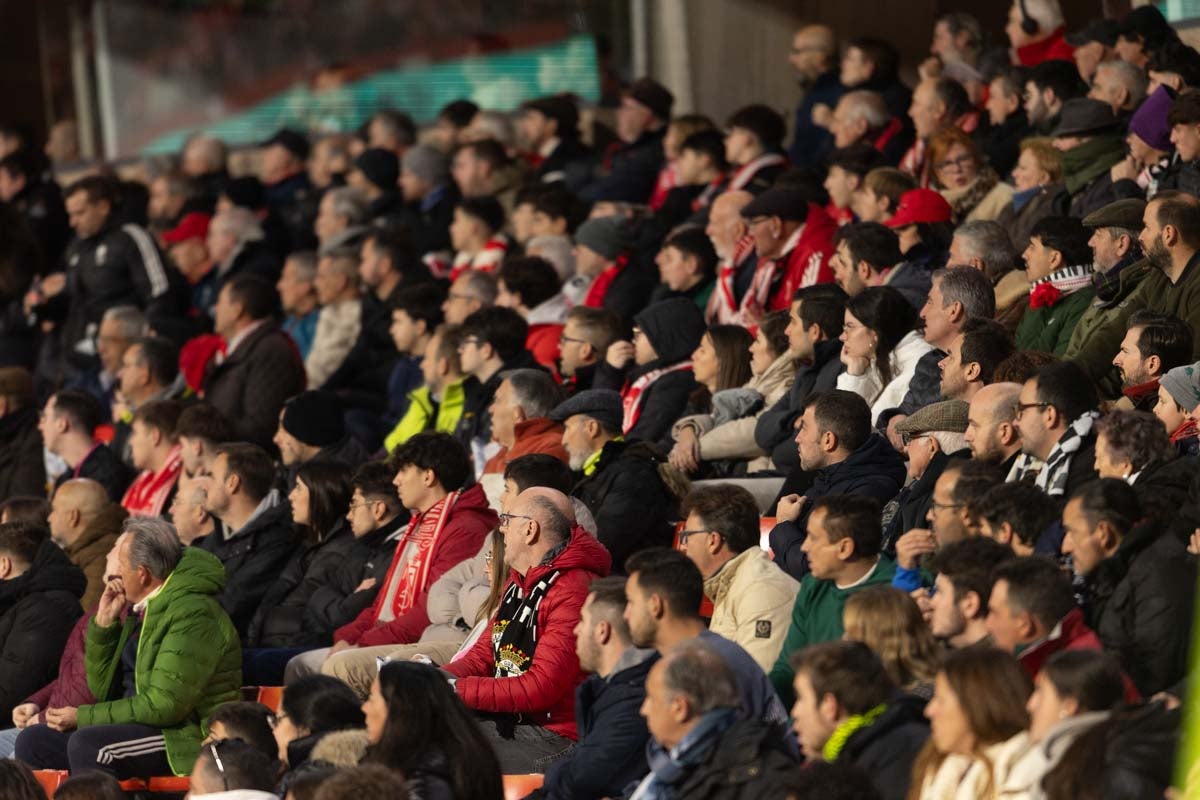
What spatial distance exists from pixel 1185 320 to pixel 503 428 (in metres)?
2.96

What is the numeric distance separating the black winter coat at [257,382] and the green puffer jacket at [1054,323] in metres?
4.30

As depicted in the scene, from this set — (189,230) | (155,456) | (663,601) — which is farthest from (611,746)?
(189,230)

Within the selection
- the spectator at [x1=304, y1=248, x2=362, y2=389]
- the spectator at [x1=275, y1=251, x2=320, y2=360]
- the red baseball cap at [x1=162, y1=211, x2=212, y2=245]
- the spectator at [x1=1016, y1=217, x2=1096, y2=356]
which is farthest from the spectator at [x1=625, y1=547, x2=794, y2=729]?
the red baseball cap at [x1=162, y1=211, x2=212, y2=245]

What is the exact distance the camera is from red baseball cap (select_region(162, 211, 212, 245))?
14688mm

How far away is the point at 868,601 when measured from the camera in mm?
6305

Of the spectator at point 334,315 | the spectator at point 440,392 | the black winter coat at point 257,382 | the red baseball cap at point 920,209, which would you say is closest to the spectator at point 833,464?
the red baseball cap at point 920,209

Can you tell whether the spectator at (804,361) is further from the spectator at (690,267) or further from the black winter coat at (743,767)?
the black winter coat at (743,767)

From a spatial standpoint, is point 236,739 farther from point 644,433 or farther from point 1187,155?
point 1187,155

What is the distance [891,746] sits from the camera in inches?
227

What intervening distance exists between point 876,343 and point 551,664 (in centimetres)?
218

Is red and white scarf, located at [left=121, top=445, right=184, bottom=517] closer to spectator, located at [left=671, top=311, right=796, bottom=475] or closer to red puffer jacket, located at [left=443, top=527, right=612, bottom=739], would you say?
spectator, located at [left=671, top=311, right=796, bottom=475]

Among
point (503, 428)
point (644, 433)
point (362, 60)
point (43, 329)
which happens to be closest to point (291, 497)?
point (503, 428)

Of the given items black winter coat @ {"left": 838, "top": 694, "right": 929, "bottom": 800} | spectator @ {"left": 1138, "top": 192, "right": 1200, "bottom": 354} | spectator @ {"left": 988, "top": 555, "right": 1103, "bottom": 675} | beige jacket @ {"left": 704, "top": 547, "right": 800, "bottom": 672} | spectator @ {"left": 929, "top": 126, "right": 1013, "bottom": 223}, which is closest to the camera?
black winter coat @ {"left": 838, "top": 694, "right": 929, "bottom": 800}

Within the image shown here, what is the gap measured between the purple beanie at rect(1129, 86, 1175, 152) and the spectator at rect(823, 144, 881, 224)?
1.58 metres
